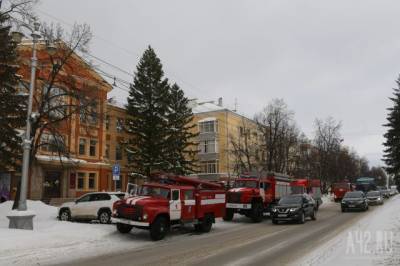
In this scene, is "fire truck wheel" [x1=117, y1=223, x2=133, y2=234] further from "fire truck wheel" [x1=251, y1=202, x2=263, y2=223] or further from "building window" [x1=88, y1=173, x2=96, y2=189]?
"building window" [x1=88, y1=173, x2=96, y2=189]

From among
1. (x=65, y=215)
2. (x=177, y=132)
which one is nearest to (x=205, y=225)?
(x=65, y=215)

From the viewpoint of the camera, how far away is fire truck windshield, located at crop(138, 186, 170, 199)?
1978cm

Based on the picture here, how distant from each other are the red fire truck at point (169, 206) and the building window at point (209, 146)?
51.7m

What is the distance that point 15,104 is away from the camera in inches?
1029

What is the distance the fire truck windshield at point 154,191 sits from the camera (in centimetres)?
1978

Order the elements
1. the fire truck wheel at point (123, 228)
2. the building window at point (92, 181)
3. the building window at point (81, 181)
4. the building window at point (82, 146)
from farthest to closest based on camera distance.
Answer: the building window at point (92, 181), the building window at point (82, 146), the building window at point (81, 181), the fire truck wheel at point (123, 228)

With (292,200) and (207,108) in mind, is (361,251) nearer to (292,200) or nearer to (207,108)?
(292,200)

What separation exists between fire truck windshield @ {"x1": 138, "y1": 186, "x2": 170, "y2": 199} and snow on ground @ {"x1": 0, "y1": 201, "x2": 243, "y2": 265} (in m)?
1.77

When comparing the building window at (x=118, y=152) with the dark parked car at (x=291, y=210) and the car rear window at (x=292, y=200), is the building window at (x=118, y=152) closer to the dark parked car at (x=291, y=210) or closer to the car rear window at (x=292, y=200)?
the car rear window at (x=292, y=200)

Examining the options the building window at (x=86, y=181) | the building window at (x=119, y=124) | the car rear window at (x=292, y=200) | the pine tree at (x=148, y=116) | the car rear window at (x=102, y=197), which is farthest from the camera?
the building window at (x=119, y=124)

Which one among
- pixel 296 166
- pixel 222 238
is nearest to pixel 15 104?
pixel 222 238

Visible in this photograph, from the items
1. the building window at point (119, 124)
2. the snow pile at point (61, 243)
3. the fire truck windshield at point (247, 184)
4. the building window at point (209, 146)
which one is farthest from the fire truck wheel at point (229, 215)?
the building window at point (209, 146)

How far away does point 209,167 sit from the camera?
76.9m

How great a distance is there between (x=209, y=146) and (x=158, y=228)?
58.1 meters
